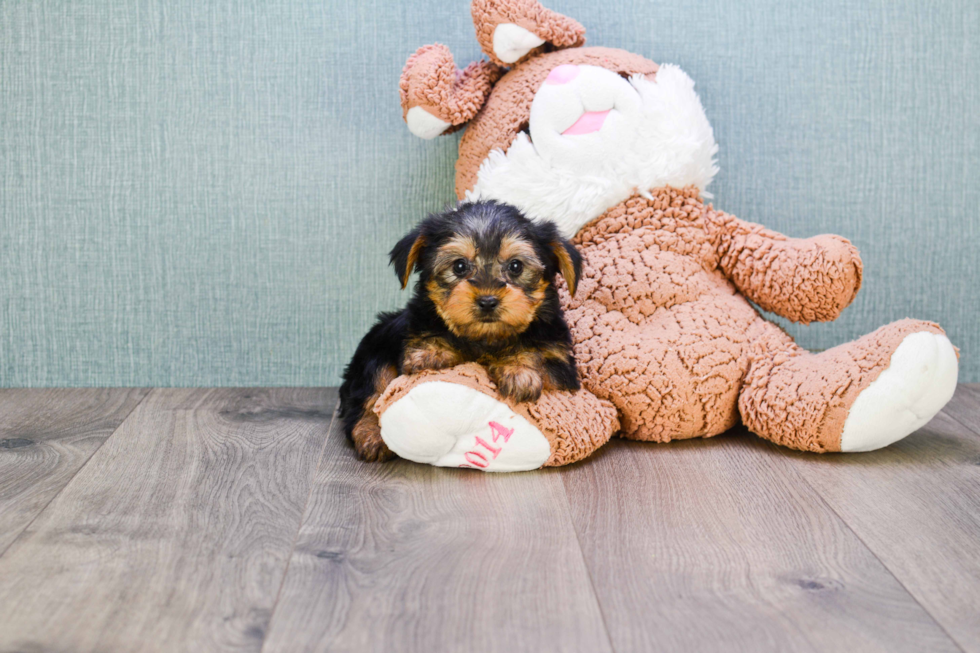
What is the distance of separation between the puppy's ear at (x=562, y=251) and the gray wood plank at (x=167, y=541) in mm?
806

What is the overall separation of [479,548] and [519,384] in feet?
1.49

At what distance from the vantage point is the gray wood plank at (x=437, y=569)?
50.5 inches

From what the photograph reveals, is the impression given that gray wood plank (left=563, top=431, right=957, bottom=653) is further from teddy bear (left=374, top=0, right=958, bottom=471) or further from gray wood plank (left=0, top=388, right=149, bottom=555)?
gray wood plank (left=0, top=388, right=149, bottom=555)

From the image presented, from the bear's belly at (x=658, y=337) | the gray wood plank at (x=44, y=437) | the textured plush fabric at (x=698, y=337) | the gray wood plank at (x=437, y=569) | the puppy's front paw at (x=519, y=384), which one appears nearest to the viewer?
the gray wood plank at (x=437, y=569)

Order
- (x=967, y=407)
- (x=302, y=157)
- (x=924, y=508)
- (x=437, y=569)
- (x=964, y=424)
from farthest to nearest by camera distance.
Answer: (x=302, y=157) < (x=967, y=407) < (x=964, y=424) < (x=924, y=508) < (x=437, y=569)

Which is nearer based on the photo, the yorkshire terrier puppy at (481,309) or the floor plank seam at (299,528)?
the floor plank seam at (299,528)

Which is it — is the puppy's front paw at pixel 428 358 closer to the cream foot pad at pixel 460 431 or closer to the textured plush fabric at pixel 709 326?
the cream foot pad at pixel 460 431

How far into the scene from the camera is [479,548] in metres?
1.58

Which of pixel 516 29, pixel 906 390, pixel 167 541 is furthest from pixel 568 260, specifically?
pixel 167 541

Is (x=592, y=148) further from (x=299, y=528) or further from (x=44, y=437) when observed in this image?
(x=44, y=437)

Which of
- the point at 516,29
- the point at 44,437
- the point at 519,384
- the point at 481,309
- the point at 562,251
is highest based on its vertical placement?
the point at 516,29

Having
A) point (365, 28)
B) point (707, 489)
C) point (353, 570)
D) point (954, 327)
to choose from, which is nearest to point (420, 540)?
point (353, 570)

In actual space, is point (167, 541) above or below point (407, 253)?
below

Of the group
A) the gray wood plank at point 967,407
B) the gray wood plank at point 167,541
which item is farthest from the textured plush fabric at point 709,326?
the gray wood plank at point 167,541
